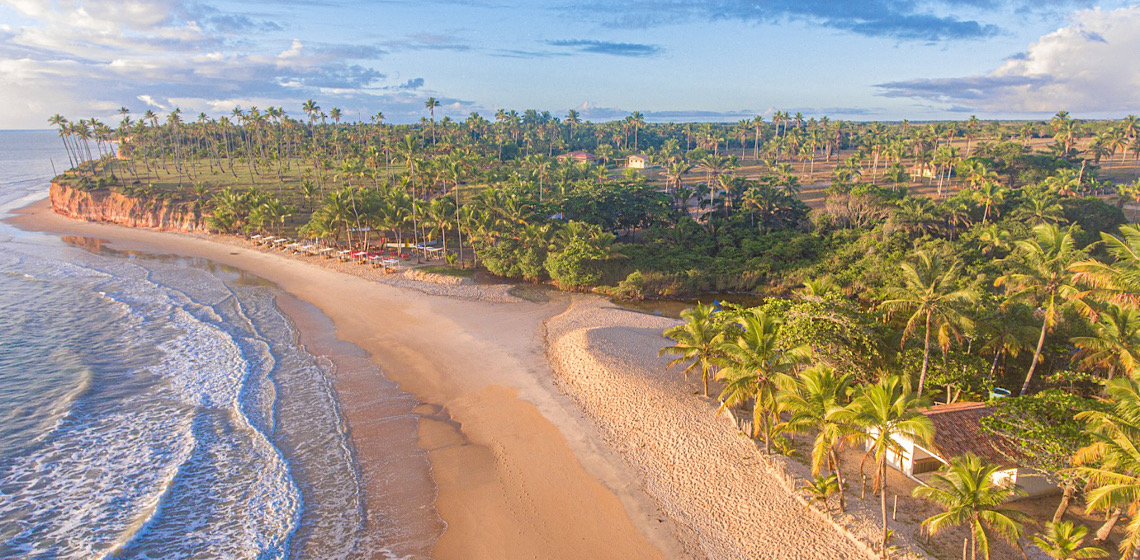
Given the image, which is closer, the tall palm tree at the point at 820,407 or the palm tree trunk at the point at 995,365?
the tall palm tree at the point at 820,407

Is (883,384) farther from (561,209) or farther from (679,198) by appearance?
(679,198)

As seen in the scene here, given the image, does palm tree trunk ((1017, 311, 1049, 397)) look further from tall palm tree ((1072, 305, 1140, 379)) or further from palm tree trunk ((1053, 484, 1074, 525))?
palm tree trunk ((1053, 484, 1074, 525))

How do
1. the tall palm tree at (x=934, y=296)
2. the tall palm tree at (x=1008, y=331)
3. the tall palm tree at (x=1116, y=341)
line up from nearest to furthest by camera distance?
1. the tall palm tree at (x=1116, y=341)
2. the tall palm tree at (x=934, y=296)
3. the tall palm tree at (x=1008, y=331)

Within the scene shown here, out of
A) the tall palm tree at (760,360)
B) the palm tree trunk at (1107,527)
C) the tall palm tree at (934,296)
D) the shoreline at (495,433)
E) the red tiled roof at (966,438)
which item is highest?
the tall palm tree at (934,296)

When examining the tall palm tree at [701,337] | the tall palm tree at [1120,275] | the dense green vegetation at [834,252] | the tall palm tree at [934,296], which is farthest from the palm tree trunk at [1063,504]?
the tall palm tree at [701,337]

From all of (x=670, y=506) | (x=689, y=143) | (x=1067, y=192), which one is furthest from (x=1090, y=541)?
(x=689, y=143)

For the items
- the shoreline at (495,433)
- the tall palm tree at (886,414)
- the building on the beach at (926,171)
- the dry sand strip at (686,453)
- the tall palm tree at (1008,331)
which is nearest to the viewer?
the tall palm tree at (886,414)

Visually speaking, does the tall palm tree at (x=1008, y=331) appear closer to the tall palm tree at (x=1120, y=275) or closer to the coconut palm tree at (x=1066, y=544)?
the tall palm tree at (x=1120, y=275)

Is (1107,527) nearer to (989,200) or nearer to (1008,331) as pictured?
(1008,331)
